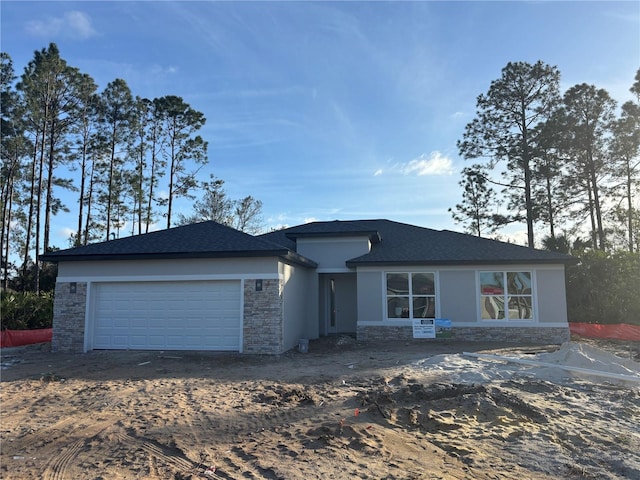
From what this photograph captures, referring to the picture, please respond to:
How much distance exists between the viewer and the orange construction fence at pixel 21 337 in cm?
1445

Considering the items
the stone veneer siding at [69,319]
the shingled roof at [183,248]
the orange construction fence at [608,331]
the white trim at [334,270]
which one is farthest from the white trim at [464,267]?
the stone veneer siding at [69,319]

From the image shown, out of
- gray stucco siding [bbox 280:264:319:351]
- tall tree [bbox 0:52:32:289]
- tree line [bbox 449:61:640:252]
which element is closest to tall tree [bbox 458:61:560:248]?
tree line [bbox 449:61:640:252]

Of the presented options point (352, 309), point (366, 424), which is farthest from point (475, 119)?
point (366, 424)

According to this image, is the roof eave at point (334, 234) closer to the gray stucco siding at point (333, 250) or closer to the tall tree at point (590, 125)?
the gray stucco siding at point (333, 250)

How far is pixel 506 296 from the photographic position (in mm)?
14992

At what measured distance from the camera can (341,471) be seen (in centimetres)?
453

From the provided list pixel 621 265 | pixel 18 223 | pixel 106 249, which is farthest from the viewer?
pixel 18 223

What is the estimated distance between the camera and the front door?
17.8 metres

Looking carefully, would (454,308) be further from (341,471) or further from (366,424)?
(341,471)

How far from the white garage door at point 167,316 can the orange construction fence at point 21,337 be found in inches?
157

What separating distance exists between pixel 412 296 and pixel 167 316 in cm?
827

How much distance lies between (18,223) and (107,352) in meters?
24.6

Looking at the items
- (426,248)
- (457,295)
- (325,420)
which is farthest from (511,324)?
(325,420)

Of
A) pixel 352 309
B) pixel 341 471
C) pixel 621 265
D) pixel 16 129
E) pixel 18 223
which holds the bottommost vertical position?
pixel 341 471
